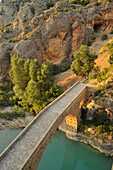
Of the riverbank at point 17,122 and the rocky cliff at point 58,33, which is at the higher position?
the rocky cliff at point 58,33

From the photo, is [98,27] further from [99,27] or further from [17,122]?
[17,122]

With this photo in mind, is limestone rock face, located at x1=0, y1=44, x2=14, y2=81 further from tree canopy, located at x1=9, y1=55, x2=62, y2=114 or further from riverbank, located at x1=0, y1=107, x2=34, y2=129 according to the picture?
riverbank, located at x1=0, y1=107, x2=34, y2=129

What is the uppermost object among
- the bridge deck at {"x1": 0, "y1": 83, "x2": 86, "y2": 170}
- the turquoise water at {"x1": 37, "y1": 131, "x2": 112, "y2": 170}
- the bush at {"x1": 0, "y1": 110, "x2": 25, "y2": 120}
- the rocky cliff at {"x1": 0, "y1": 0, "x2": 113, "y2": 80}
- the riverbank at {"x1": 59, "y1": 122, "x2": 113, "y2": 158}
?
the rocky cliff at {"x1": 0, "y1": 0, "x2": 113, "y2": 80}

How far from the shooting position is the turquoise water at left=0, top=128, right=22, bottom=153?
16645 millimetres

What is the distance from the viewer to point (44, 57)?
34250 millimetres

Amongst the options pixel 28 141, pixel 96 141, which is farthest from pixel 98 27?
pixel 28 141

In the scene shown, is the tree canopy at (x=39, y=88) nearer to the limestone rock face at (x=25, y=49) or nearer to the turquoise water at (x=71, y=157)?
the turquoise water at (x=71, y=157)

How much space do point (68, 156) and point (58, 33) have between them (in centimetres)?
3196

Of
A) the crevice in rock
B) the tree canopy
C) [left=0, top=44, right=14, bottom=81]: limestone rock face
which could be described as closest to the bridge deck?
the tree canopy

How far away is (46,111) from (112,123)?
10.2 meters

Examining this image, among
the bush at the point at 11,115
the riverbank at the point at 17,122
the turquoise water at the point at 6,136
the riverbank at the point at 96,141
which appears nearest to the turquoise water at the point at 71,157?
the riverbank at the point at 96,141

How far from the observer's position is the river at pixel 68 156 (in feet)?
46.7

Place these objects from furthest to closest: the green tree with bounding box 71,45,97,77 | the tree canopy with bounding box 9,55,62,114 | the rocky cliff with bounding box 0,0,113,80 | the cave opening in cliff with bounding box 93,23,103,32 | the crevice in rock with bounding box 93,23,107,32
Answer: the cave opening in cliff with bounding box 93,23,103,32
the crevice in rock with bounding box 93,23,107,32
the rocky cliff with bounding box 0,0,113,80
the green tree with bounding box 71,45,97,77
the tree canopy with bounding box 9,55,62,114

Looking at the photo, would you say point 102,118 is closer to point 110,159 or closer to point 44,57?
point 110,159
